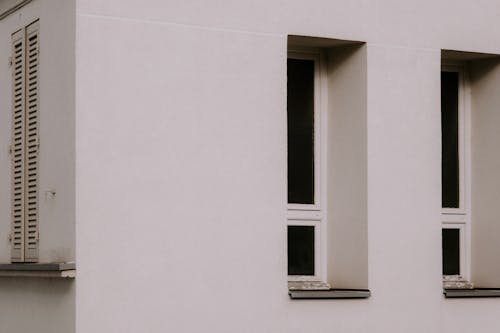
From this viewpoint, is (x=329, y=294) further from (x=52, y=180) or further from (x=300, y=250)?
(x=52, y=180)

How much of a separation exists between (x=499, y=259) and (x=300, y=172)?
191cm

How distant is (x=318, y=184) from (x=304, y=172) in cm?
16

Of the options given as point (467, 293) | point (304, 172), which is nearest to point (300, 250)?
point (304, 172)

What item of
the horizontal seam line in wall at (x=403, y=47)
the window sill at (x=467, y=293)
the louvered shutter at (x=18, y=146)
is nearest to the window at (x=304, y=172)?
the horizontal seam line in wall at (x=403, y=47)

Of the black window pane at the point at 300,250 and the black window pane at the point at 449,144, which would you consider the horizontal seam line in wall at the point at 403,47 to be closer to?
the black window pane at the point at 449,144

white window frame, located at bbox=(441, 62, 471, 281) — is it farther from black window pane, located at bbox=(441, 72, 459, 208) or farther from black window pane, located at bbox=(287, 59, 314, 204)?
black window pane, located at bbox=(287, 59, 314, 204)

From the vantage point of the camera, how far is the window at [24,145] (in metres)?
11.4

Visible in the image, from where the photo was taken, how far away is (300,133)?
11.6 metres

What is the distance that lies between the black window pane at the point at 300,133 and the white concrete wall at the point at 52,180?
1945mm

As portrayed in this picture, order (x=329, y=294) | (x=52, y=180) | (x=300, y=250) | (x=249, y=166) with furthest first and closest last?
(x=300, y=250)
(x=329, y=294)
(x=249, y=166)
(x=52, y=180)

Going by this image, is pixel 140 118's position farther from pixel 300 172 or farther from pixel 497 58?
pixel 497 58

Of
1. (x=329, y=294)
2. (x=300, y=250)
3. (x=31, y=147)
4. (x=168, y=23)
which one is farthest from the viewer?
(x=300, y=250)

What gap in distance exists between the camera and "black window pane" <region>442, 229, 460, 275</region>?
39.9 feet

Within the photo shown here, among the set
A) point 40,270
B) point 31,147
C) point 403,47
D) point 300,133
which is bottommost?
point 40,270
